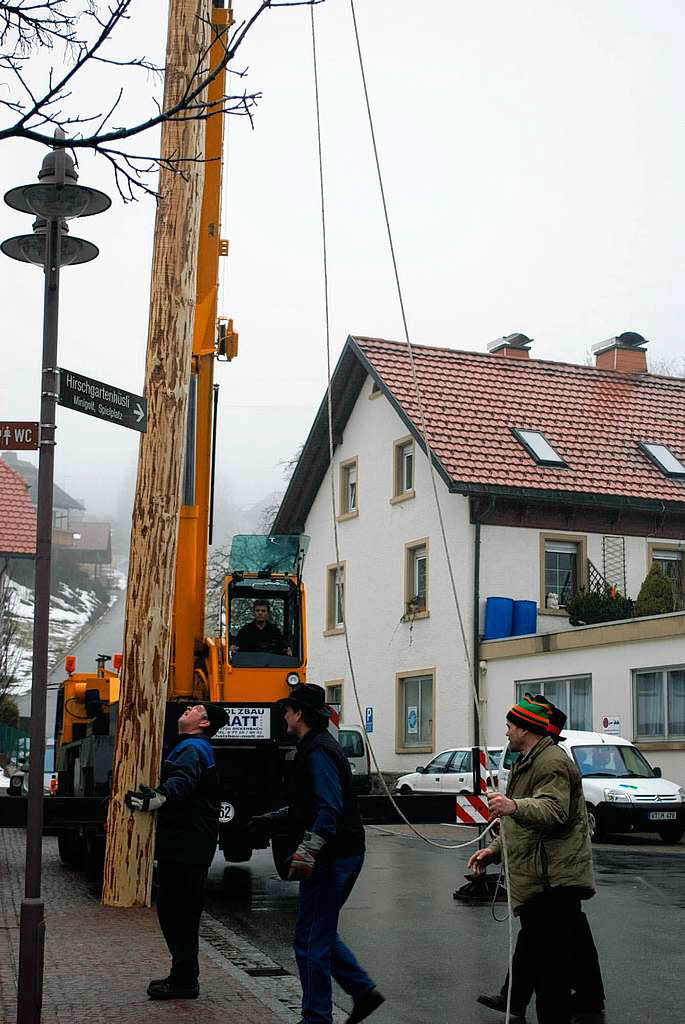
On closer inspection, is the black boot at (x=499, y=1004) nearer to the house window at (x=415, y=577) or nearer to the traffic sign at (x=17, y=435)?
the traffic sign at (x=17, y=435)

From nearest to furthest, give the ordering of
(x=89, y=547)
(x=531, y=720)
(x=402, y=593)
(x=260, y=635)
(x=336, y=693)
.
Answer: (x=531, y=720) < (x=260, y=635) < (x=402, y=593) < (x=336, y=693) < (x=89, y=547)

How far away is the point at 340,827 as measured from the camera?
7566 mm

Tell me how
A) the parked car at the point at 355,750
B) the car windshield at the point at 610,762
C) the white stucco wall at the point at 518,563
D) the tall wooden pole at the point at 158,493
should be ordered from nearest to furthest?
the tall wooden pole at the point at 158,493
the car windshield at the point at 610,762
the parked car at the point at 355,750
the white stucco wall at the point at 518,563

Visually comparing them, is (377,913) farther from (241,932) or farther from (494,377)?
(494,377)

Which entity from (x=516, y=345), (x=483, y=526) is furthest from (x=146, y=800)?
(x=516, y=345)

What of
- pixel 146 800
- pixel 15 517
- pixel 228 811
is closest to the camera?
pixel 146 800

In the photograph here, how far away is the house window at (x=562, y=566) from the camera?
33500 millimetres

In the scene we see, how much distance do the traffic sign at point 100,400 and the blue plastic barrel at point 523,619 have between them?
2423 centimetres

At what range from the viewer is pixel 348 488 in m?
39.6

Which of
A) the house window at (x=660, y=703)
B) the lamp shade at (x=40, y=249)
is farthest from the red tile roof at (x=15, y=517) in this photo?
the lamp shade at (x=40, y=249)

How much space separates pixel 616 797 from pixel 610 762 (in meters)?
1.32

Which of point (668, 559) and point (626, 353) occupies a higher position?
point (626, 353)

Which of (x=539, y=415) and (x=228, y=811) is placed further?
(x=539, y=415)

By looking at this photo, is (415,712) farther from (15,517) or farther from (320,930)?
(320,930)
